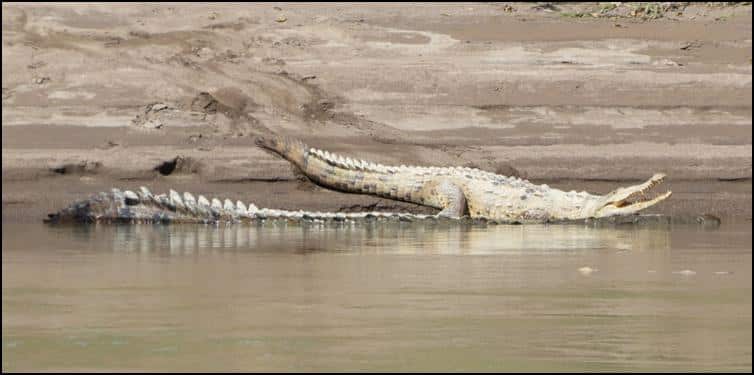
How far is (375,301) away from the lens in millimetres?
8273

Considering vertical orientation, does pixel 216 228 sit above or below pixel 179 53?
below

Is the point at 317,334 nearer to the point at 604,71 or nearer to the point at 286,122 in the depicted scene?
the point at 286,122

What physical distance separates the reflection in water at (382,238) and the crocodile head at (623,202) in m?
0.33

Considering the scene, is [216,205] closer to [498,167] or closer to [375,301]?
[498,167]

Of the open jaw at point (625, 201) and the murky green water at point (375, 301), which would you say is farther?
the open jaw at point (625, 201)

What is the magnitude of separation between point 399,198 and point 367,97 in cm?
211

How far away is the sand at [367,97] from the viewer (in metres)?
15.3

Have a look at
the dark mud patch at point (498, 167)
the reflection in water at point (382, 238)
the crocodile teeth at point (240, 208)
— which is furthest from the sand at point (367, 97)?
the reflection in water at point (382, 238)

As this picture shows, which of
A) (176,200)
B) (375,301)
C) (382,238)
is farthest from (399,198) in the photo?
(375,301)

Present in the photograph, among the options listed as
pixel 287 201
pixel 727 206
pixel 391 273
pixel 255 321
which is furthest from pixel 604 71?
pixel 255 321

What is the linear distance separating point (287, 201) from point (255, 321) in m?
7.44

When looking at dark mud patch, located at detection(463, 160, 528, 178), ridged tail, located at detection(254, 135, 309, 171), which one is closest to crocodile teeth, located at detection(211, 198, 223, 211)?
ridged tail, located at detection(254, 135, 309, 171)

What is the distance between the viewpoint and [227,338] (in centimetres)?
696

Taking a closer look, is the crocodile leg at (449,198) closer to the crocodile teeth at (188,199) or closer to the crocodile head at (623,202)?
A: the crocodile head at (623,202)
